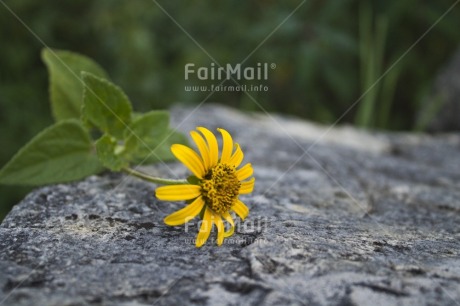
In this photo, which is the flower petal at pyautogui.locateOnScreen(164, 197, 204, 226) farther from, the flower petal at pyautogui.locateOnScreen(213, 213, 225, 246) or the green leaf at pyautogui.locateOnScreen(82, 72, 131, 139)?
the green leaf at pyautogui.locateOnScreen(82, 72, 131, 139)

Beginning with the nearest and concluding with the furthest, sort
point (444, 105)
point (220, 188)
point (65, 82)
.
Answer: point (220, 188) → point (65, 82) → point (444, 105)

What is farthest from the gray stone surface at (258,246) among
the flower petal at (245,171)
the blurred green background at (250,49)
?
the blurred green background at (250,49)

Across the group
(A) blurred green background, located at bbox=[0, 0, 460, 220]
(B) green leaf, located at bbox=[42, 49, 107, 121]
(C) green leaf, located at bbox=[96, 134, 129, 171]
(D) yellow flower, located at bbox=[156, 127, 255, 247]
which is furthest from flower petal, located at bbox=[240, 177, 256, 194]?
(A) blurred green background, located at bbox=[0, 0, 460, 220]

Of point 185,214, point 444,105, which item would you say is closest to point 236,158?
point 185,214

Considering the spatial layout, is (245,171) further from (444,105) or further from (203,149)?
(444,105)

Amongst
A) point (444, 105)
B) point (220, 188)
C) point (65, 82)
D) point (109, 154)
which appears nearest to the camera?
point (220, 188)

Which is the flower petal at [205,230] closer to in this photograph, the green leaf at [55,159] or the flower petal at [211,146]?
the flower petal at [211,146]
